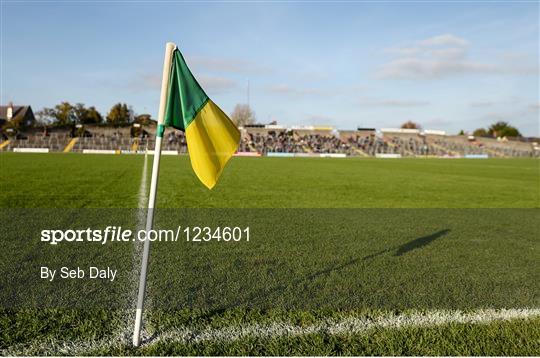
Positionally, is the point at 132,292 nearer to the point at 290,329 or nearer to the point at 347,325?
the point at 290,329

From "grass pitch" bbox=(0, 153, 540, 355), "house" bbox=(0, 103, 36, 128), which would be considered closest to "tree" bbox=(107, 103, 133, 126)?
"house" bbox=(0, 103, 36, 128)

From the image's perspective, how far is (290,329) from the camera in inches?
136

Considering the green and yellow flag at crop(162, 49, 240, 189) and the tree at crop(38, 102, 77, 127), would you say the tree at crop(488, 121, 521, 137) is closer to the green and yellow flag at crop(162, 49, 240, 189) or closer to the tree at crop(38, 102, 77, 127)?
the tree at crop(38, 102, 77, 127)

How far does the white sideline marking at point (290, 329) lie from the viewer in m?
3.12

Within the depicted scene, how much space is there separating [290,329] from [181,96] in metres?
2.02

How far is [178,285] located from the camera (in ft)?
14.7

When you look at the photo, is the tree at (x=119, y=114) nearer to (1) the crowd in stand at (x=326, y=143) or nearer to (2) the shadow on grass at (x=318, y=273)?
(1) the crowd in stand at (x=326, y=143)

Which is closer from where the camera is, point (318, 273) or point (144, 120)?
point (318, 273)

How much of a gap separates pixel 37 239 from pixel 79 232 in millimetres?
676

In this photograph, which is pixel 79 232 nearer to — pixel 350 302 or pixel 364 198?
pixel 350 302

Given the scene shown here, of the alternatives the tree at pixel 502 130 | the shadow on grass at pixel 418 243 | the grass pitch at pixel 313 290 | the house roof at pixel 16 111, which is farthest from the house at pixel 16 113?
the tree at pixel 502 130

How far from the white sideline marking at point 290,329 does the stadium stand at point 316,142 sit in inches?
2287

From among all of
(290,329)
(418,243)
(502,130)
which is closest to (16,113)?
(418,243)

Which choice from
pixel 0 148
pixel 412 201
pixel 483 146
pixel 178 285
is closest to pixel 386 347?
pixel 178 285
